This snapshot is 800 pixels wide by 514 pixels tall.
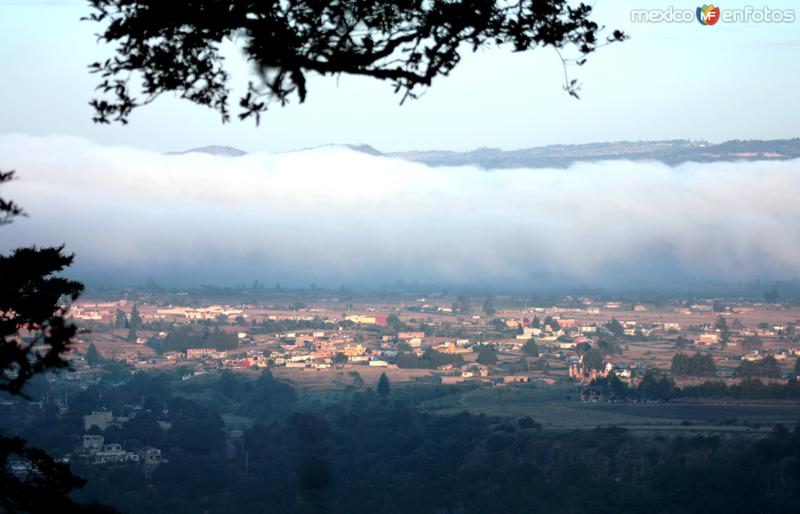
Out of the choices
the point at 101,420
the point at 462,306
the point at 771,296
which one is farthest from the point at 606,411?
the point at 462,306

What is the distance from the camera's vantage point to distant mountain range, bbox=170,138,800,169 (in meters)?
87.4

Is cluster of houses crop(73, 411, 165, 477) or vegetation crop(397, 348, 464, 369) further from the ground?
vegetation crop(397, 348, 464, 369)

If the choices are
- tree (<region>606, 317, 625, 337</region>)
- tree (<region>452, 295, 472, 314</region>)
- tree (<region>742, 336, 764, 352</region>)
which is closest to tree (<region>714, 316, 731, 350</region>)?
tree (<region>742, 336, 764, 352</region>)

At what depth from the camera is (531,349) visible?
56156 millimetres

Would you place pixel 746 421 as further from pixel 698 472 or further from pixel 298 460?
pixel 298 460

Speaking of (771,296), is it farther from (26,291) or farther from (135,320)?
(26,291)

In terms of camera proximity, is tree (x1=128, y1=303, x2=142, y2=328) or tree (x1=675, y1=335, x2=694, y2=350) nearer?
tree (x1=675, y1=335, x2=694, y2=350)

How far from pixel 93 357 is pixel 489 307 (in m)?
30.0

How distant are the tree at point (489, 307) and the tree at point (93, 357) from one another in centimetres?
2797

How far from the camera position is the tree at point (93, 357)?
52478mm

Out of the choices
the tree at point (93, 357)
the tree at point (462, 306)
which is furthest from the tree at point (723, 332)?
the tree at point (93, 357)

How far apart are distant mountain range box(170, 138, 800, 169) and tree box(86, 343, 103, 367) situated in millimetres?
50111

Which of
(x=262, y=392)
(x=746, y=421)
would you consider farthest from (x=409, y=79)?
(x=262, y=392)

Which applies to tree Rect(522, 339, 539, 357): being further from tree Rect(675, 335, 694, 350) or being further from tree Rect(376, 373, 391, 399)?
tree Rect(376, 373, 391, 399)
